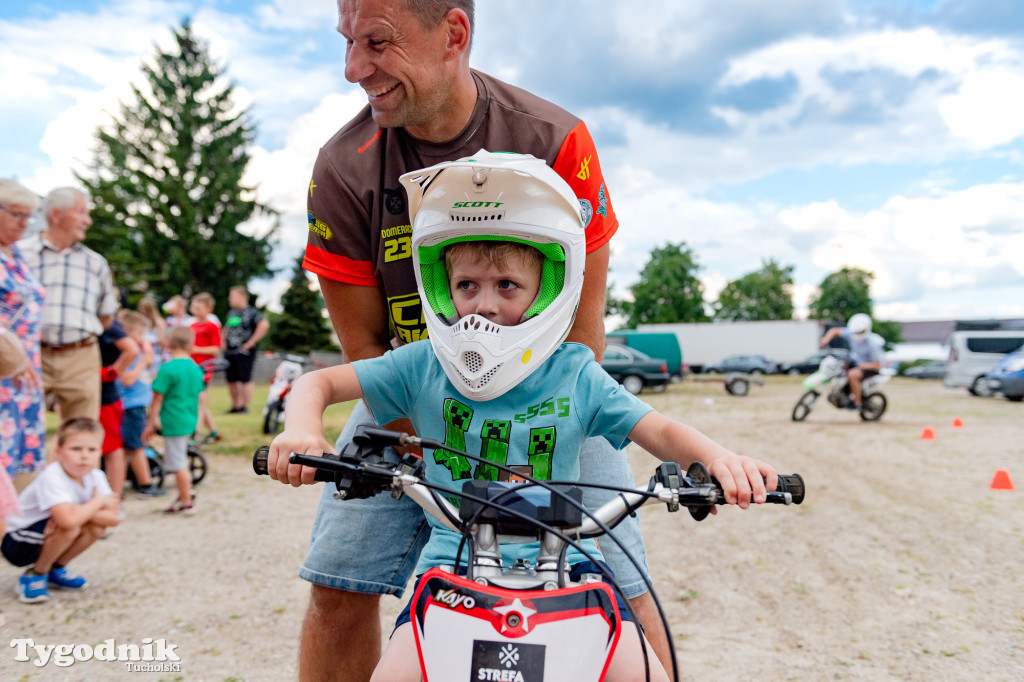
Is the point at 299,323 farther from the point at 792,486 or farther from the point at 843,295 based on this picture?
the point at 843,295

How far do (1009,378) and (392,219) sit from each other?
2296 centimetres

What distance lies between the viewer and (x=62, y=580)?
4.92 m

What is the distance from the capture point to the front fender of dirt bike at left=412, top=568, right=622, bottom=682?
1.47 m

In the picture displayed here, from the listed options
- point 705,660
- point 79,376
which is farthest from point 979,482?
point 79,376

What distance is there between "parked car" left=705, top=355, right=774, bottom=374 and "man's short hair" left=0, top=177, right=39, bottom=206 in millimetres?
38544

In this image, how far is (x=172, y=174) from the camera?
36.0m

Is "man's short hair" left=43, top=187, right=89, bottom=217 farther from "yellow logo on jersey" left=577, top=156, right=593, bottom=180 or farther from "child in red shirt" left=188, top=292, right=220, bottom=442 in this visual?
"child in red shirt" left=188, top=292, right=220, bottom=442

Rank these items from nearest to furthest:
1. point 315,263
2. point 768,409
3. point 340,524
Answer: point 340,524
point 315,263
point 768,409

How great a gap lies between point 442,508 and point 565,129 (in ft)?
5.00

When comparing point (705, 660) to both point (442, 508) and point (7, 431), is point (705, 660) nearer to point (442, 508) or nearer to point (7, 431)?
point (442, 508)

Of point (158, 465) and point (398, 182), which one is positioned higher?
point (398, 182)

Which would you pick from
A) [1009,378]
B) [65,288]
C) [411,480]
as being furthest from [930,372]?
[411,480]

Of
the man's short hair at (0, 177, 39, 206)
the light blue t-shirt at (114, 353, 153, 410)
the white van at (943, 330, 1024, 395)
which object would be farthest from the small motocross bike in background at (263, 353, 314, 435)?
the white van at (943, 330, 1024, 395)

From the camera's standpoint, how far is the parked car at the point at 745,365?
40.7m
